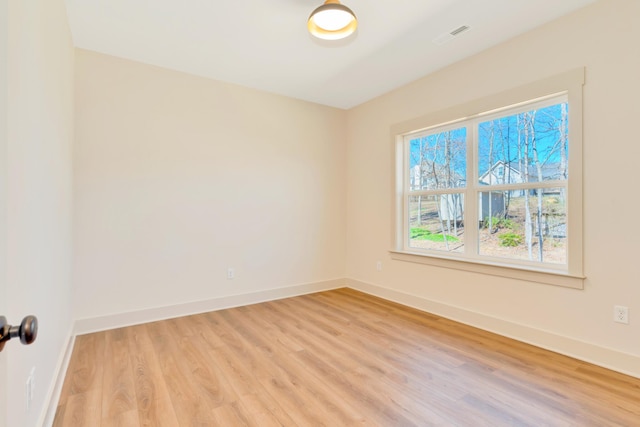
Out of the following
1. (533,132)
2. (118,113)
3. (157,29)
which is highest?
(157,29)

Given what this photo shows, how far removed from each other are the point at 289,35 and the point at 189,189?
1918mm

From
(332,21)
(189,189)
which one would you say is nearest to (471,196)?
(332,21)

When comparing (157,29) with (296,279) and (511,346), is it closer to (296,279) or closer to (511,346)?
(296,279)

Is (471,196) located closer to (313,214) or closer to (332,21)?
(313,214)

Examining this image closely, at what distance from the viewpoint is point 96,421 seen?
5.69 ft

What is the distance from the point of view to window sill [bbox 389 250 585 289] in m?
2.50

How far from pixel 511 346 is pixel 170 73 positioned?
4.27 m

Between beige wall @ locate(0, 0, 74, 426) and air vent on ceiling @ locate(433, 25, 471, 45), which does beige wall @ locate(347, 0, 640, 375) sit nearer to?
air vent on ceiling @ locate(433, 25, 471, 45)

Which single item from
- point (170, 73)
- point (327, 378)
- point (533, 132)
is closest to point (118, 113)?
point (170, 73)

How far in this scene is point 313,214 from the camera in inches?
178

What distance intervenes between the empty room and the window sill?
0.02m

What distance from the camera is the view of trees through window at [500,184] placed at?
8.89 ft

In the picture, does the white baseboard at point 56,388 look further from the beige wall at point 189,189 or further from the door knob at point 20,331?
the door knob at point 20,331

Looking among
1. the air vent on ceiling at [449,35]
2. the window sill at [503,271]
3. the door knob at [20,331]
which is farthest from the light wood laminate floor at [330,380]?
the air vent on ceiling at [449,35]
